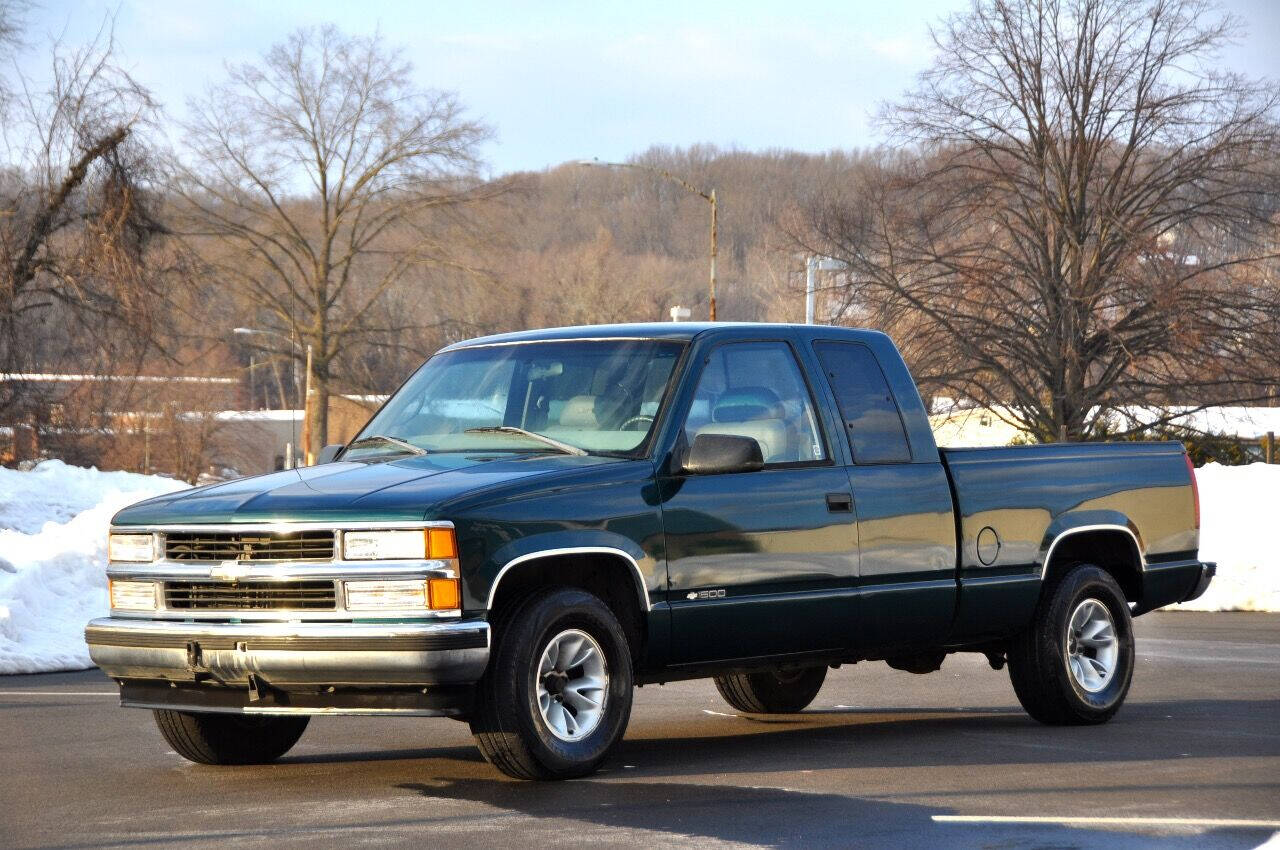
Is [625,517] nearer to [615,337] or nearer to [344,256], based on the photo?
[615,337]

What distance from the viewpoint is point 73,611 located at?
15.0 metres

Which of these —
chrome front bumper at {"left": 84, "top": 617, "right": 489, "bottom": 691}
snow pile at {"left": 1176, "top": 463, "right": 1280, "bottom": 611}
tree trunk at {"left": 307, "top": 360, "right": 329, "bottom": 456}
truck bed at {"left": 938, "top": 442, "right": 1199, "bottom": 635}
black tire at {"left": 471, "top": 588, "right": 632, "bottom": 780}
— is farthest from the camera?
tree trunk at {"left": 307, "top": 360, "right": 329, "bottom": 456}

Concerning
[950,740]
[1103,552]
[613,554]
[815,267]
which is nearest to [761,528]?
[613,554]

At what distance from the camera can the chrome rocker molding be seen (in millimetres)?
7422

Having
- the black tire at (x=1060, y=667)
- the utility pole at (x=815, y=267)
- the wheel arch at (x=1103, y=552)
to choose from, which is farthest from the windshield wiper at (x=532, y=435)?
the utility pole at (x=815, y=267)

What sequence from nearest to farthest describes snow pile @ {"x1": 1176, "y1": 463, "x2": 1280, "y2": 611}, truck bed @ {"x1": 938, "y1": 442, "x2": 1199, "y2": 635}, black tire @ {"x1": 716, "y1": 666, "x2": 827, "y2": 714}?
truck bed @ {"x1": 938, "y1": 442, "x2": 1199, "y2": 635} < black tire @ {"x1": 716, "y1": 666, "x2": 827, "y2": 714} < snow pile @ {"x1": 1176, "y1": 463, "x2": 1280, "y2": 611}

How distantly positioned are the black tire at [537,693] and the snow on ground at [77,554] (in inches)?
263

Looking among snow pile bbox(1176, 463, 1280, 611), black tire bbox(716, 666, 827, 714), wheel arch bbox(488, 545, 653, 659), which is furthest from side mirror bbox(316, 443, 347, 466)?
snow pile bbox(1176, 463, 1280, 611)

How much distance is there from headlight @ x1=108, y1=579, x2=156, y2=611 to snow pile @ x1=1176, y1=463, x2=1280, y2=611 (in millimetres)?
12423

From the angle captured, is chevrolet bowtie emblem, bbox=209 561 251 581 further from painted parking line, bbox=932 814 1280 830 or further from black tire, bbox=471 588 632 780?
painted parking line, bbox=932 814 1280 830

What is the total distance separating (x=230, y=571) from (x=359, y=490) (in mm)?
609

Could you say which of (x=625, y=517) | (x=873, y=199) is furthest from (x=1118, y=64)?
(x=625, y=517)

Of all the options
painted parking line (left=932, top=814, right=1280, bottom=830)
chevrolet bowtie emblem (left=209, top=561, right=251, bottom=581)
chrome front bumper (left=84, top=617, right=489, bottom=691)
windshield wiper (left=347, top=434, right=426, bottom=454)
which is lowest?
painted parking line (left=932, top=814, right=1280, bottom=830)

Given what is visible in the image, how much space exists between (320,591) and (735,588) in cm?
197
